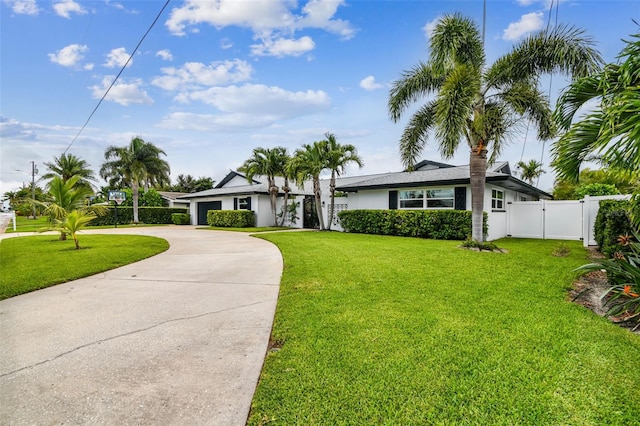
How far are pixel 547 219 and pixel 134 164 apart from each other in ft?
102

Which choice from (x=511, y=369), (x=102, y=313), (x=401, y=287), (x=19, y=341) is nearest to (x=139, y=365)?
(x=19, y=341)

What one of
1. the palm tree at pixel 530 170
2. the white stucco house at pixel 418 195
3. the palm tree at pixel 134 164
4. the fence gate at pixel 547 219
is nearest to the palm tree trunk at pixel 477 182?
the white stucco house at pixel 418 195

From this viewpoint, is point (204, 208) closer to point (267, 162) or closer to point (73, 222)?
point (267, 162)

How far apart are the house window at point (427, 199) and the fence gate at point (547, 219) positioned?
3641mm

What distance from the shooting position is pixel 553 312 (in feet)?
13.7

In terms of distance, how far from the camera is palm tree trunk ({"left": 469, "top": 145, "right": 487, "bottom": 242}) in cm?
1049

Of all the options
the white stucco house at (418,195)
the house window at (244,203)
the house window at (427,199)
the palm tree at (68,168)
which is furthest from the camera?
the palm tree at (68,168)

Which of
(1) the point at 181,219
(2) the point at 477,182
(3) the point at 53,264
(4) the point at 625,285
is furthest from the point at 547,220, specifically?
(1) the point at 181,219

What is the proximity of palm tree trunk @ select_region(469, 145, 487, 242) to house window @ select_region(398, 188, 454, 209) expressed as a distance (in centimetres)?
380

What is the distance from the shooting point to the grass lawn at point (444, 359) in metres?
2.20

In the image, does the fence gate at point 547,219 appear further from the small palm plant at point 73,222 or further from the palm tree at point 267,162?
the small palm plant at point 73,222

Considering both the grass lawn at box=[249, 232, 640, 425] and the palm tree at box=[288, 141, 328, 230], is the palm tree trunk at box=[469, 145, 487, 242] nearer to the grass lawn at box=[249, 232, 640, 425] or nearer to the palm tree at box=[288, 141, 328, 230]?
the grass lawn at box=[249, 232, 640, 425]

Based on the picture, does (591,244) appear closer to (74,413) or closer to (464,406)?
(464,406)

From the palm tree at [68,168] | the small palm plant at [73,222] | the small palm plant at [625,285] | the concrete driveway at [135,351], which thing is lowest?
the concrete driveway at [135,351]
